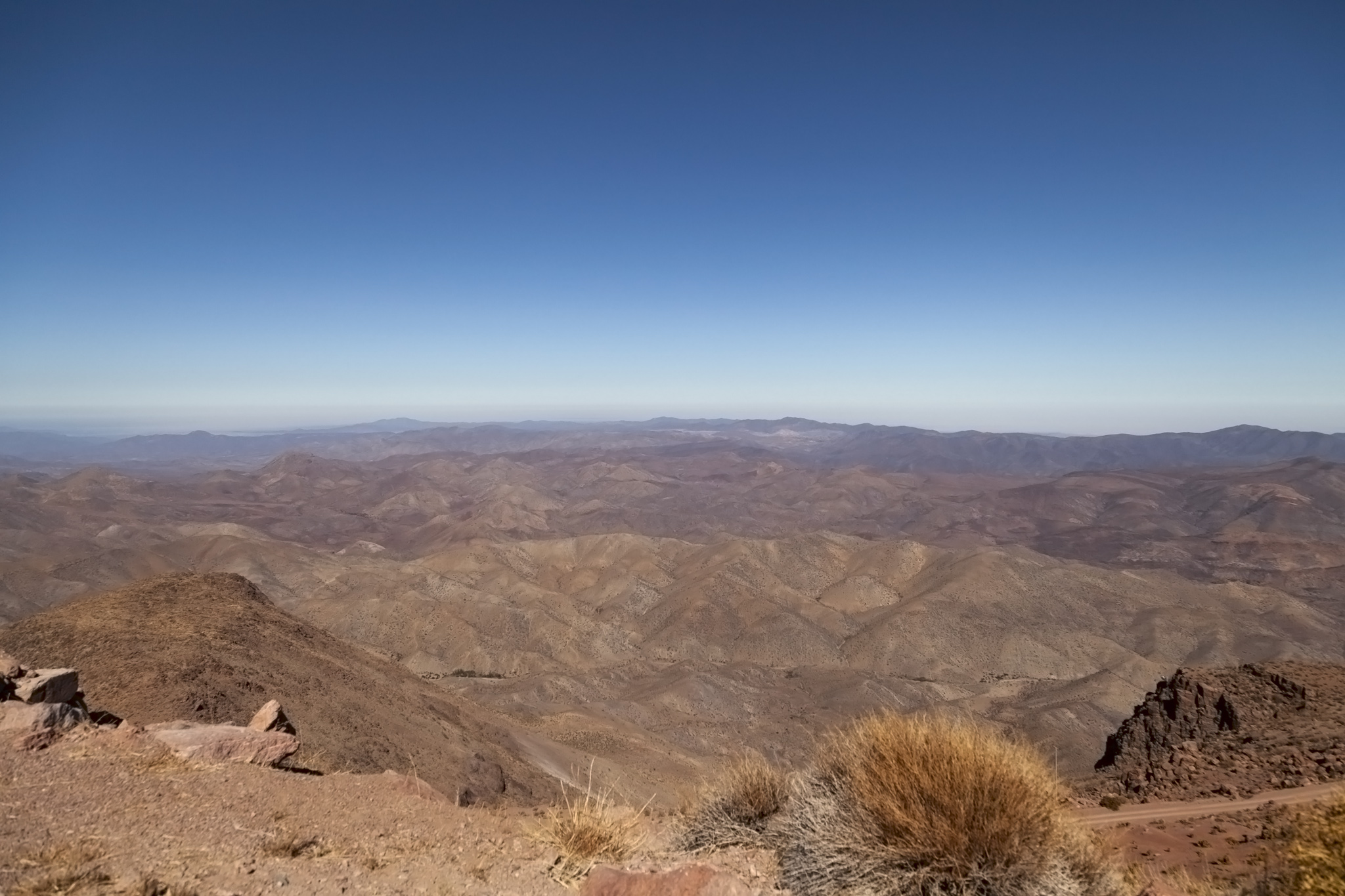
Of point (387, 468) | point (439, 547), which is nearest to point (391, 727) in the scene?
point (439, 547)

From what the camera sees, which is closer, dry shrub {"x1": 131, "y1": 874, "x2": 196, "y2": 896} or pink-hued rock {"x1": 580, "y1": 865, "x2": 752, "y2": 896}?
dry shrub {"x1": 131, "y1": 874, "x2": 196, "y2": 896}

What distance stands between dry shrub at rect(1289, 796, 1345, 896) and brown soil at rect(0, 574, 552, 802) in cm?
1017

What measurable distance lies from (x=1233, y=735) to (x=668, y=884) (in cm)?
1579

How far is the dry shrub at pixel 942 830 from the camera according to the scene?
4.53m

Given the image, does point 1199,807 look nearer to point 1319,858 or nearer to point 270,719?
point 1319,858

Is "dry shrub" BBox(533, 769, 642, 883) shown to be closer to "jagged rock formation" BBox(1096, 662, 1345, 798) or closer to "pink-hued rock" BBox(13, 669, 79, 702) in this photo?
"pink-hued rock" BBox(13, 669, 79, 702)

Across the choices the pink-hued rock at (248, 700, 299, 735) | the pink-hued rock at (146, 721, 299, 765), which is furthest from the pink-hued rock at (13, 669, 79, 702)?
the pink-hued rock at (248, 700, 299, 735)

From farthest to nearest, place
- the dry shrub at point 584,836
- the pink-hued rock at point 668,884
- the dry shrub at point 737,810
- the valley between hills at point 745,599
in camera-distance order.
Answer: the valley between hills at point 745,599
the dry shrub at point 737,810
the dry shrub at point 584,836
the pink-hued rock at point 668,884

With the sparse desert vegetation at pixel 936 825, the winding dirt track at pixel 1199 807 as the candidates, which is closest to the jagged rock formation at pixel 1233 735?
the winding dirt track at pixel 1199 807

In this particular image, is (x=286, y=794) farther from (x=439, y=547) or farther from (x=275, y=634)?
(x=439, y=547)

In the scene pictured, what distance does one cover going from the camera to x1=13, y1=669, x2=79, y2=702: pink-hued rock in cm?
751

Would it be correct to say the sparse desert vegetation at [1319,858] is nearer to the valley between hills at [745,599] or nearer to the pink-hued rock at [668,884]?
the pink-hued rock at [668,884]

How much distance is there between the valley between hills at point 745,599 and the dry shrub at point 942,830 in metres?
3.23

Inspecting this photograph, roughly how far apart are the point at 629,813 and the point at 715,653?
1952 inches
